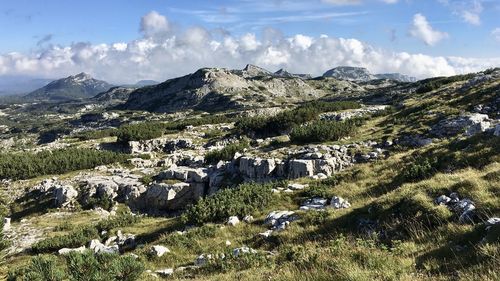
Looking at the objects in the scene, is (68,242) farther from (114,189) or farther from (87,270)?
(114,189)

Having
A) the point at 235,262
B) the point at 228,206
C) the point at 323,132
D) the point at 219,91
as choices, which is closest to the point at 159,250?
the point at 228,206

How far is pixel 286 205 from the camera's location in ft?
64.5

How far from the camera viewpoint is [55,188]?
36.7m

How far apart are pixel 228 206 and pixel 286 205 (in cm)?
287

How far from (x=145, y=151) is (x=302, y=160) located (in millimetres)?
34714

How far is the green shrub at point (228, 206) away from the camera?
18.8m

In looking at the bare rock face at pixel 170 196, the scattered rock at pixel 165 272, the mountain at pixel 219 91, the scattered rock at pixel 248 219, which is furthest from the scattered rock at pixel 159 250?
the mountain at pixel 219 91

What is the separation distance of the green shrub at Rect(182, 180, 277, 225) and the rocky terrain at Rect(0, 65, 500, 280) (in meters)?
0.06

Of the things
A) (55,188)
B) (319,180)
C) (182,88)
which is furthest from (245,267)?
(182,88)

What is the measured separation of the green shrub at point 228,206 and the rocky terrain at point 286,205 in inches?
2.4

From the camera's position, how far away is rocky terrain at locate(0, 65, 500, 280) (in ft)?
30.3

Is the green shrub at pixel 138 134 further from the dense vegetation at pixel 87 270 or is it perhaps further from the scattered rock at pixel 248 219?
the dense vegetation at pixel 87 270

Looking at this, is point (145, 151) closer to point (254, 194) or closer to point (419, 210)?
point (254, 194)

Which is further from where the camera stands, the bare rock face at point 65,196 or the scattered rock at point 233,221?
the bare rock face at point 65,196
